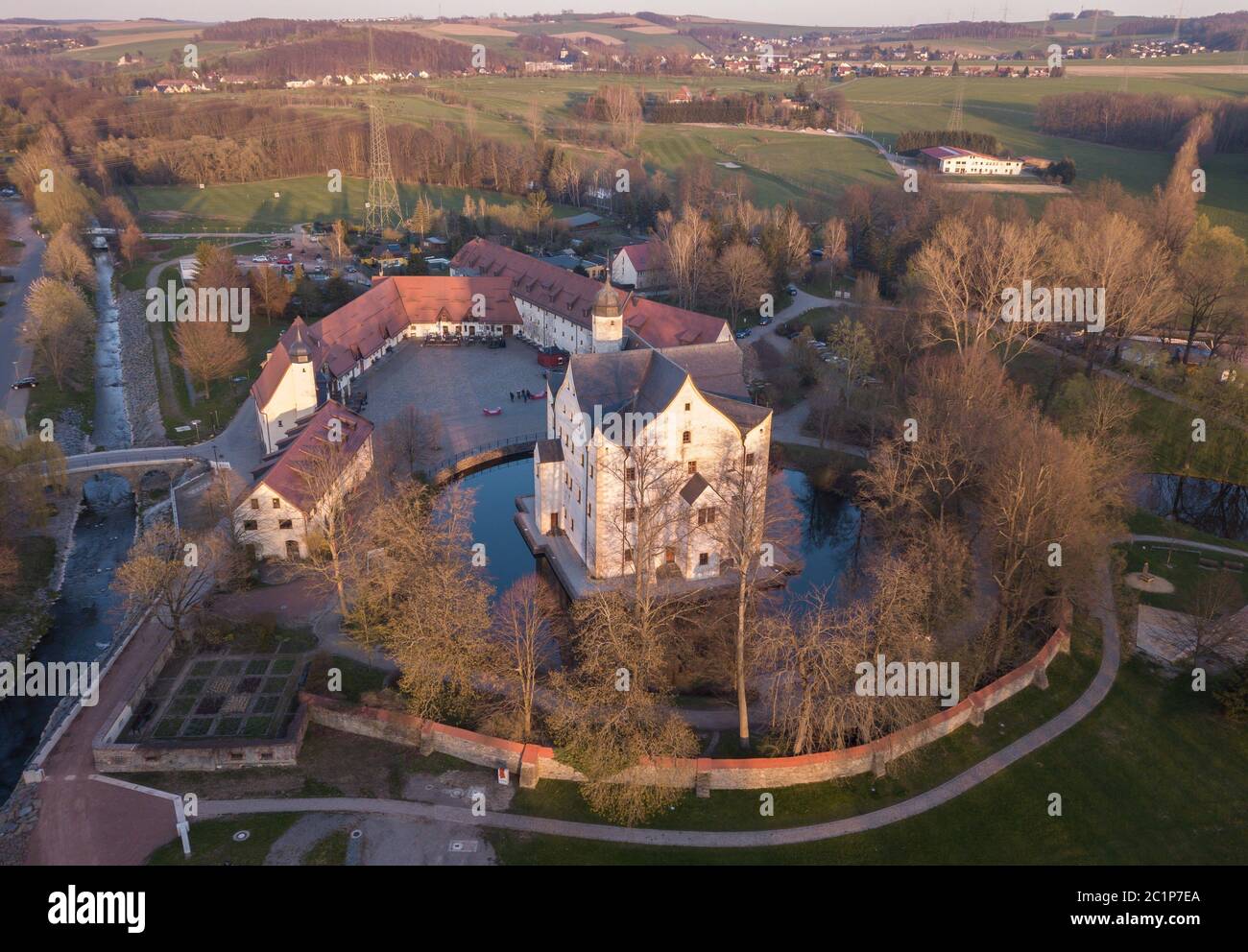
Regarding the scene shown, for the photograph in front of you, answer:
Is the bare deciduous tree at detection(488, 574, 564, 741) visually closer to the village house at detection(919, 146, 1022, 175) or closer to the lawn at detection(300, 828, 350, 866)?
the lawn at detection(300, 828, 350, 866)

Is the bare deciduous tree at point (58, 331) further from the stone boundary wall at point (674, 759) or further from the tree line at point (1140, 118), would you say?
the tree line at point (1140, 118)

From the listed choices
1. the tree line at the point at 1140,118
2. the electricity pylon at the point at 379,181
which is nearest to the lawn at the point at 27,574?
the electricity pylon at the point at 379,181

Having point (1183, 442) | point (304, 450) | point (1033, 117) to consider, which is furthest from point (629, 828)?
point (1033, 117)

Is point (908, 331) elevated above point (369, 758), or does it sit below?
above

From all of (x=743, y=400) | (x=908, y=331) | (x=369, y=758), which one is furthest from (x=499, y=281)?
(x=369, y=758)

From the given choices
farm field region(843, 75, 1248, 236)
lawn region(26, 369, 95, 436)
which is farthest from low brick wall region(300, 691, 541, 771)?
farm field region(843, 75, 1248, 236)

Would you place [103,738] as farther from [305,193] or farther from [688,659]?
[305,193]
